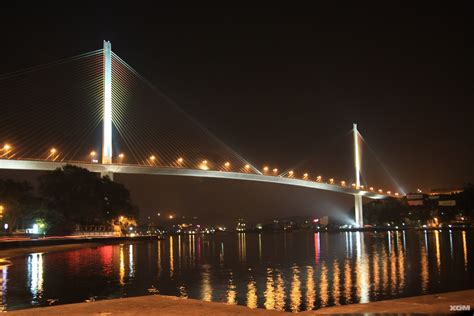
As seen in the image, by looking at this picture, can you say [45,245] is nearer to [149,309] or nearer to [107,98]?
[107,98]

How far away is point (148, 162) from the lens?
63.0 m

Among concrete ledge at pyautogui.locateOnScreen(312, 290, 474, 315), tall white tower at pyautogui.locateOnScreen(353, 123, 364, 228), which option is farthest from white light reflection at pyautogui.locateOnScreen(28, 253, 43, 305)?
tall white tower at pyautogui.locateOnScreen(353, 123, 364, 228)

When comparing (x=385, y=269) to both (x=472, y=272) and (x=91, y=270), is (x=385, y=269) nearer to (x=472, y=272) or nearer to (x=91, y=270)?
(x=472, y=272)

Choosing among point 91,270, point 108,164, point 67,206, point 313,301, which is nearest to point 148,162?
point 108,164

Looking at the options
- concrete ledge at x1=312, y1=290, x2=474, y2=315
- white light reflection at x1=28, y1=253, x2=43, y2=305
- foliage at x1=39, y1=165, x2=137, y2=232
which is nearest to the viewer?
concrete ledge at x1=312, y1=290, x2=474, y2=315

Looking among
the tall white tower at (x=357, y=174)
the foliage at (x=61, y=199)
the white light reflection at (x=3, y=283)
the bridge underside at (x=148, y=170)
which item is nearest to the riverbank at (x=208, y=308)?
the white light reflection at (x=3, y=283)

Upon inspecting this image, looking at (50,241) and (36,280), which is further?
(50,241)

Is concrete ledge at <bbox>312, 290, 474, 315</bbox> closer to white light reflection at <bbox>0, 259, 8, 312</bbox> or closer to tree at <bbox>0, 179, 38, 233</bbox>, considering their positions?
white light reflection at <bbox>0, 259, 8, 312</bbox>

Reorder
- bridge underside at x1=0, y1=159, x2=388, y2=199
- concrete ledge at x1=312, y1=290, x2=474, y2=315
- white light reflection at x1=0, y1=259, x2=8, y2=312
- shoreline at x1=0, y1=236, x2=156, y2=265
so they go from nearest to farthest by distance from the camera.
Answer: concrete ledge at x1=312, y1=290, x2=474, y2=315 → white light reflection at x1=0, y1=259, x2=8, y2=312 → shoreline at x1=0, y1=236, x2=156, y2=265 → bridge underside at x1=0, y1=159, x2=388, y2=199

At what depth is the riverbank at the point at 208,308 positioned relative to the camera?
8.62 metres

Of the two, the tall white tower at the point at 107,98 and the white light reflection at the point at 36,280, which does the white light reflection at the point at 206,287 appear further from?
the tall white tower at the point at 107,98

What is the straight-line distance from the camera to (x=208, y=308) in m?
9.08

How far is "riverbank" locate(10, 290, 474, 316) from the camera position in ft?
28.3

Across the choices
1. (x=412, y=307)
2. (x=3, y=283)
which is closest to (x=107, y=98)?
(x=3, y=283)
